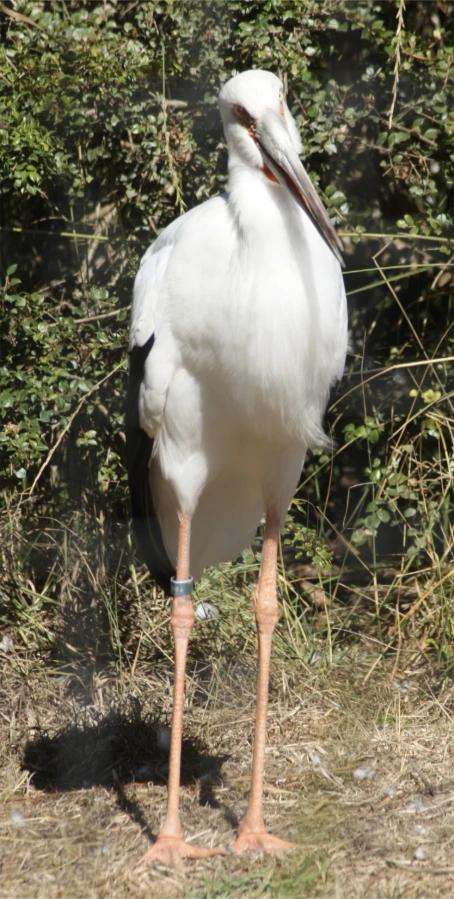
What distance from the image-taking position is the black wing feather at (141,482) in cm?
193

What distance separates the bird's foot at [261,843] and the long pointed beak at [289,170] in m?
1.03

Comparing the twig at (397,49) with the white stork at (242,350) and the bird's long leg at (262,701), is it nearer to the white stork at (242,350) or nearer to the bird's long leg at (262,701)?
the white stork at (242,350)

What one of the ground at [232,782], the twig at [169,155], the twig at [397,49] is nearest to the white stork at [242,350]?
the ground at [232,782]

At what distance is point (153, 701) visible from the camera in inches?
95.9

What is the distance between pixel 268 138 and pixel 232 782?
1.29 meters

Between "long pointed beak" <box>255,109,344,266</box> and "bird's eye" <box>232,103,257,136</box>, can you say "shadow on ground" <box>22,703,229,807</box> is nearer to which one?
"long pointed beak" <box>255,109,344,266</box>

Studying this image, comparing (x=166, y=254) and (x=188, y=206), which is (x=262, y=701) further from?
(x=188, y=206)

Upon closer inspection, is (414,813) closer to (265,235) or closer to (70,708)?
(70,708)

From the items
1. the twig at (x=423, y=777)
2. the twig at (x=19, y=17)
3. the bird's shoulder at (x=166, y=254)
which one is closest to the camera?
the bird's shoulder at (x=166, y=254)

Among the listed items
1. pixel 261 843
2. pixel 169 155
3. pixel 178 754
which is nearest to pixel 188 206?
pixel 169 155

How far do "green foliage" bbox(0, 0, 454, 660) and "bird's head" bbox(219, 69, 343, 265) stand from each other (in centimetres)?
76

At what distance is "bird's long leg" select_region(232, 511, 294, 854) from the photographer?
1.86m

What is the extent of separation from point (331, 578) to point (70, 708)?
0.73 metres

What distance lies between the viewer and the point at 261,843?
6.08ft
